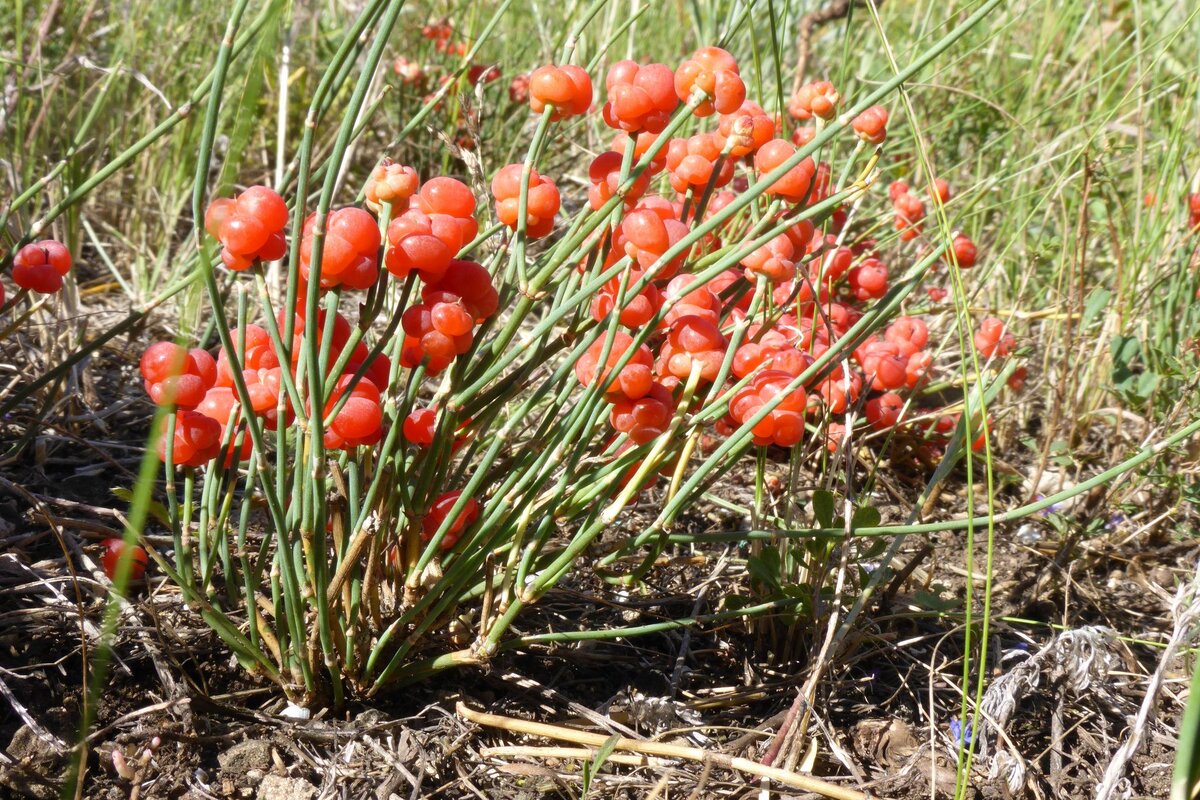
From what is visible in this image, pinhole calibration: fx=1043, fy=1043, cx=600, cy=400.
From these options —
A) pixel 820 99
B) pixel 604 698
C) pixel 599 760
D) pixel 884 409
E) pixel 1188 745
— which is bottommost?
pixel 604 698

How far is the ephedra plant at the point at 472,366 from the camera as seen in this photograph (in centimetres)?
81

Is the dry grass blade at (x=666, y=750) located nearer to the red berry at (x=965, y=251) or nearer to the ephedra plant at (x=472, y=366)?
the ephedra plant at (x=472, y=366)

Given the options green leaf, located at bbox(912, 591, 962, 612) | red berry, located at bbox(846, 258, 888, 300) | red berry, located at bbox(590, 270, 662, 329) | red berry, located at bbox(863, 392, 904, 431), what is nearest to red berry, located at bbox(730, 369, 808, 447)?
red berry, located at bbox(590, 270, 662, 329)

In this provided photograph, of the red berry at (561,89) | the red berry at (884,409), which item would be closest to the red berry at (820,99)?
the red berry at (561,89)

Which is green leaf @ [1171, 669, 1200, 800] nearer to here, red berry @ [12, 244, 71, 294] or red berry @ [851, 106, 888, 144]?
red berry @ [851, 106, 888, 144]

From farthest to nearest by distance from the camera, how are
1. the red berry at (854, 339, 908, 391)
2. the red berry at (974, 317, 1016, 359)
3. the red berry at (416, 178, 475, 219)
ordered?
the red berry at (974, 317, 1016, 359) < the red berry at (854, 339, 908, 391) < the red berry at (416, 178, 475, 219)

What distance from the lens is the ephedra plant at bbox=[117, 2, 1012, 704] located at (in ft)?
2.66

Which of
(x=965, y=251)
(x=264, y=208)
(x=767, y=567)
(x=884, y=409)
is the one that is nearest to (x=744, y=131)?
(x=264, y=208)

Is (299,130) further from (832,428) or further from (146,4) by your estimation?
(832,428)

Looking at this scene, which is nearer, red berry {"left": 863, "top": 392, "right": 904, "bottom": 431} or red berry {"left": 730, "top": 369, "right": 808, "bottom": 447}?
red berry {"left": 730, "top": 369, "right": 808, "bottom": 447}

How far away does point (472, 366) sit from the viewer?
106 cm

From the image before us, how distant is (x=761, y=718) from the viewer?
1192 millimetres

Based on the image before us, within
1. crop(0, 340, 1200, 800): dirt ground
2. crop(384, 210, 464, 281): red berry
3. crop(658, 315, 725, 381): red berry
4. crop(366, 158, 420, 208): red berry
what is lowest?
crop(0, 340, 1200, 800): dirt ground

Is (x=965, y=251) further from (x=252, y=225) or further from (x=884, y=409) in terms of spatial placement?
(x=252, y=225)
